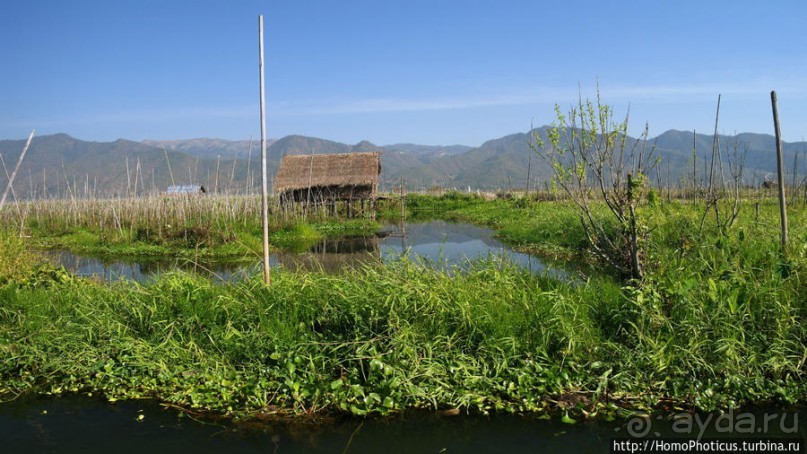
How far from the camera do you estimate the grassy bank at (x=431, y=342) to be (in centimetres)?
418

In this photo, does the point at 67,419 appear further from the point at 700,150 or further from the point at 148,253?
the point at 700,150

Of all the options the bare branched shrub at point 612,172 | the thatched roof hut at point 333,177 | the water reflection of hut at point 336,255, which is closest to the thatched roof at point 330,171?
the thatched roof hut at point 333,177

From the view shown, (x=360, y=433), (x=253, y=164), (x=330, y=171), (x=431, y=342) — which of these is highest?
(x=253, y=164)

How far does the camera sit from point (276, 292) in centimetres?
523

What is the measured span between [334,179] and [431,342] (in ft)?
65.9

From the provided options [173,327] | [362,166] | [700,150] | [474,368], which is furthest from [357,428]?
[700,150]

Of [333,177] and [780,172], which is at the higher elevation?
[333,177]

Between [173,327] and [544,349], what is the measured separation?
3.28 m

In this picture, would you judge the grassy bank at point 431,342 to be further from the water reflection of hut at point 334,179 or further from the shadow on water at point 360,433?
the water reflection of hut at point 334,179

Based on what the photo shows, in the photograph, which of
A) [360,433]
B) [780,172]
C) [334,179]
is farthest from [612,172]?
[334,179]

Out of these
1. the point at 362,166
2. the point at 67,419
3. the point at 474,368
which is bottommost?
the point at 67,419

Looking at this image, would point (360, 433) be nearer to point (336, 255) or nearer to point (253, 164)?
point (336, 255)

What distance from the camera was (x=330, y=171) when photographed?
24562mm

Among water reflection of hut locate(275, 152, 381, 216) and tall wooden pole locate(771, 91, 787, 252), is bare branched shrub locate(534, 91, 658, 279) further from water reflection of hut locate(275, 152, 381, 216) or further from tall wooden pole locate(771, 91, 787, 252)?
water reflection of hut locate(275, 152, 381, 216)
